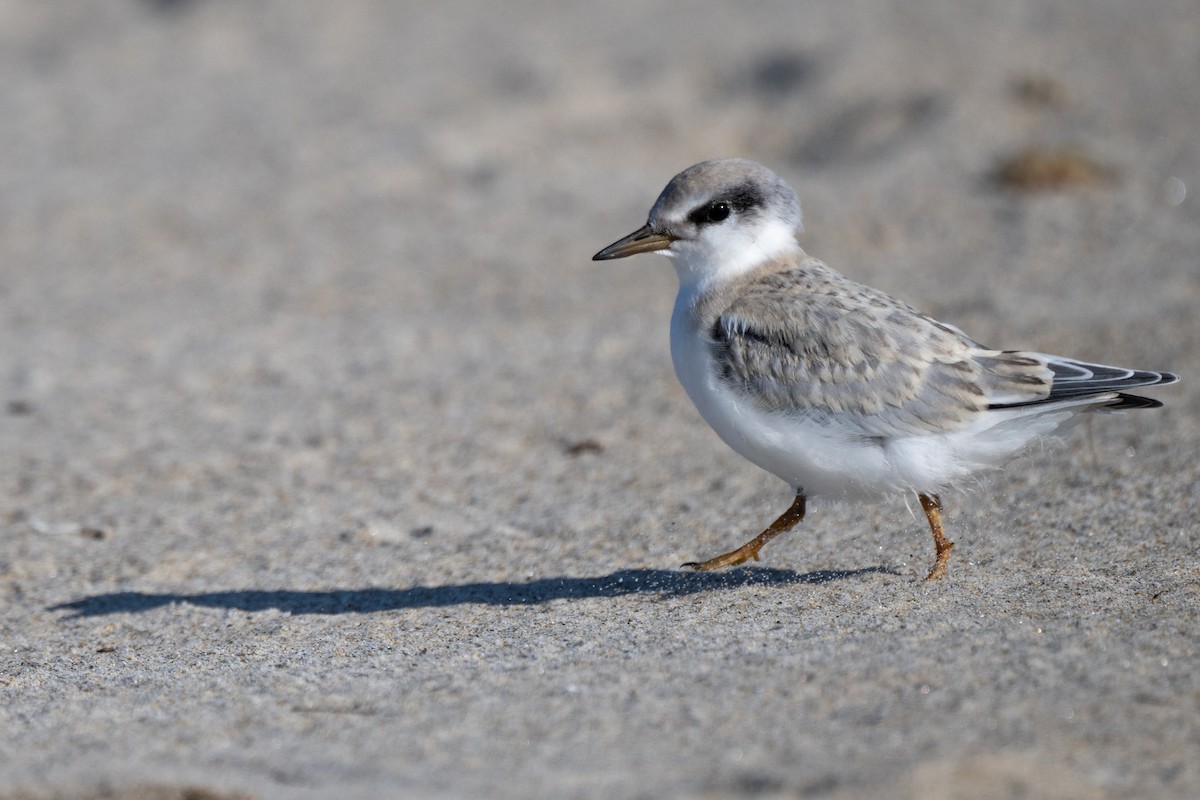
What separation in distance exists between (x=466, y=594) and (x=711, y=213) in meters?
1.32

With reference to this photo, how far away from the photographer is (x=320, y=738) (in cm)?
291

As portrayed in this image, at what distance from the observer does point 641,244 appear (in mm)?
3996

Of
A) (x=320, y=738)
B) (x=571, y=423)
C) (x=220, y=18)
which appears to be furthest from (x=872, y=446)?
(x=220, y=18)

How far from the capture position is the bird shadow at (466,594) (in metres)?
3.88

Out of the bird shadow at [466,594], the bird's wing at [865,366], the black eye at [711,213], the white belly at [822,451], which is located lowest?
the bird shadow at [466,594]

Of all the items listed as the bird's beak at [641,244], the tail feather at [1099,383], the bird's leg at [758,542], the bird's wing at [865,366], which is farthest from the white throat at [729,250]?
the tail feather at [1099,383]

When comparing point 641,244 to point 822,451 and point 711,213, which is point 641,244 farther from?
point 822,451

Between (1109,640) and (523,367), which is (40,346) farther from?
(1109,640)

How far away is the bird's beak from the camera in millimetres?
3986

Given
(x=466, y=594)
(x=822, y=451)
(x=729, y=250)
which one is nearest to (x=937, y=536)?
(x=822, y=451)

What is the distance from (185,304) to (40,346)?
739mm

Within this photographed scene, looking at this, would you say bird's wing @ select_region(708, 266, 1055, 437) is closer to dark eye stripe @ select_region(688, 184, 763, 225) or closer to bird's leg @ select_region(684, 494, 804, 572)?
dark eye stripe @ select_region(688, 184, 763, 225)

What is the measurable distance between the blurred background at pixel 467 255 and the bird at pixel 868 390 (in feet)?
1.82

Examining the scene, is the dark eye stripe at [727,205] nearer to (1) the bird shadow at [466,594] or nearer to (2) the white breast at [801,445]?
(2) the white breast at [801,445]
